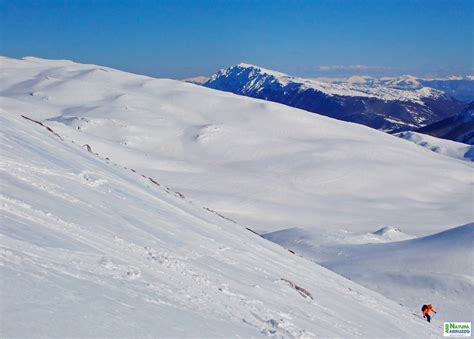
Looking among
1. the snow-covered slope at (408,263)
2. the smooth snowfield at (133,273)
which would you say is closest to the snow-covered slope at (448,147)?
the snow-covered slope at (408,263)

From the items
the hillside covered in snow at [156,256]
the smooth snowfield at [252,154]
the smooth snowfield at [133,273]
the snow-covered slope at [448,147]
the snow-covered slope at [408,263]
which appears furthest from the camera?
the snow-covered slope at [448,147]

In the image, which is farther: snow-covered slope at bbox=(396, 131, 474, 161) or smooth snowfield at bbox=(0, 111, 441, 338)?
snow-covered slope at bbox=(396, 131, 474, 161)

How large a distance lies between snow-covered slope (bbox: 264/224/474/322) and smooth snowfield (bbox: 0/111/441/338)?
24.5ft

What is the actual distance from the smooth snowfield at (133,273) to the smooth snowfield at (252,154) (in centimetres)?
2223

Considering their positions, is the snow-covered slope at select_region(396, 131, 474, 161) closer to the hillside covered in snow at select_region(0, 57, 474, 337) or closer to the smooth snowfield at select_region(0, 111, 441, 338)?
the hillside covered in snow at select_region(0, 57, 474, 337)

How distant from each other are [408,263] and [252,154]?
37.8m

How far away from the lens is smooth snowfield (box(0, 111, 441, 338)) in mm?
6797

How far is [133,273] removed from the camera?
8750 mm

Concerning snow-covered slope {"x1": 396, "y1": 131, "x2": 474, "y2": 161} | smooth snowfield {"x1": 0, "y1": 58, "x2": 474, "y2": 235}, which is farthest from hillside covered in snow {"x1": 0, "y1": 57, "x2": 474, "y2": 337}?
snow-covered slope {"x1": 396, "y1": 131, "x2": 474, "y2": 161}

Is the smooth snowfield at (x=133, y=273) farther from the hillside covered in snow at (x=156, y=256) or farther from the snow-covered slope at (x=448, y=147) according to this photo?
the snow-covered slope at (x=448, y=147)

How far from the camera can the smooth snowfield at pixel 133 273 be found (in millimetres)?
6797

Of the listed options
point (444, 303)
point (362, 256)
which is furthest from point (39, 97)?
point (444, 303)

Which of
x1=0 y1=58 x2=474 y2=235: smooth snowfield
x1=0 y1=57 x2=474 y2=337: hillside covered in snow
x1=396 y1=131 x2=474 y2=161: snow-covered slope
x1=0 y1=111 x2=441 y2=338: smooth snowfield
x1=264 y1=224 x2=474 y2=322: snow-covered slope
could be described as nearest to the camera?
x1=0 y1=111 x2=441 y2=338: smooth snowfield

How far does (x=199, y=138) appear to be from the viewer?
213ft
